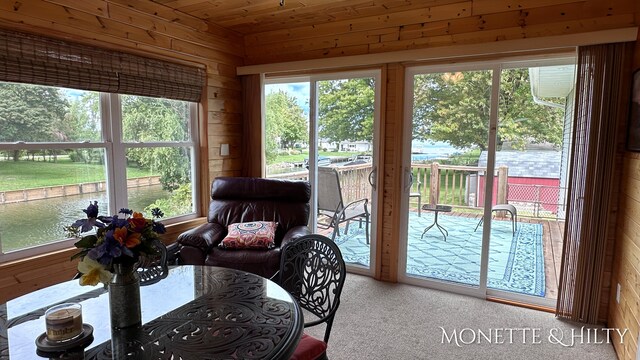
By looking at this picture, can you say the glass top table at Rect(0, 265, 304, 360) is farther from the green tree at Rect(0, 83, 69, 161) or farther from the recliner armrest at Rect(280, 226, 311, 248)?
the green tree at Rect(0, 83, 69, 161)

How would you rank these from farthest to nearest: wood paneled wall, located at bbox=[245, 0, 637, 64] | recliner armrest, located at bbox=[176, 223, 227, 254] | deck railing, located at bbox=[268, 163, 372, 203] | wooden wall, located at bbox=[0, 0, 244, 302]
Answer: deck railing, located at bbox=[268, 163, 372, 203] < recliner armrest, located at bbox=[176, 223, 227, 254] < wood paneled wall, located at bbox=[245, 0, 637, 64] < wooden wall, located at bbox=[0, 0, 244, 302]

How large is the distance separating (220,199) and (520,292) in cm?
293

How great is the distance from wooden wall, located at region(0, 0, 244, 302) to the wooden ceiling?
186mm

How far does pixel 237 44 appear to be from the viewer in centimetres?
407

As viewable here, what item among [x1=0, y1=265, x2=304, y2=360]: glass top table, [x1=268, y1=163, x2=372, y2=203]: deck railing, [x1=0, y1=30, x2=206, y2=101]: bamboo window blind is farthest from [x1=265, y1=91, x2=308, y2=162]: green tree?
[x1=0, y1=265, x2=304, y2=360]: glass top table

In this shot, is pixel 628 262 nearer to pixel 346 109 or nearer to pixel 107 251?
pixel 346 109

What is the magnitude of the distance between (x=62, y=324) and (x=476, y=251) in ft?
10.3

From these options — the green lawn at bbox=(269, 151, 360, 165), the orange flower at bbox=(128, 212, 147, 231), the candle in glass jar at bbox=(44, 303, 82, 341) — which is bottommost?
the candle in glass jar at bbox=(44, 303, 82, 341)

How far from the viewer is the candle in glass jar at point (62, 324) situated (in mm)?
1193

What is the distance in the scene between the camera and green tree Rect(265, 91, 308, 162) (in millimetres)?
3986

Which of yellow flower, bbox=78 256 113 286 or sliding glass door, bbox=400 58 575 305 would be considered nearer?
yellow flower, bbox=78 256 113 286

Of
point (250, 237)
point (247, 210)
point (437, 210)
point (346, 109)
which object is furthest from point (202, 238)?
point (437, 210)

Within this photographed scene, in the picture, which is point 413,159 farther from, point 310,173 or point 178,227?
point 178,227

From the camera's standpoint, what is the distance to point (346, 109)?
3680 millimetres
